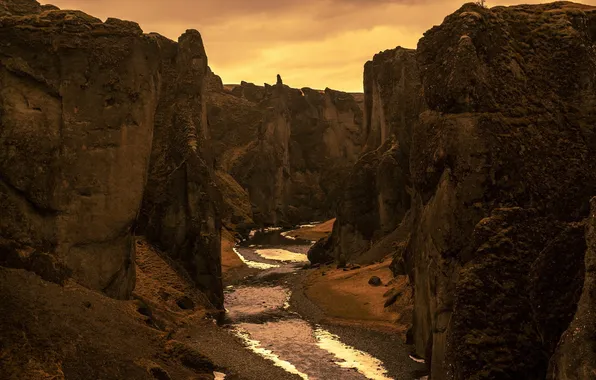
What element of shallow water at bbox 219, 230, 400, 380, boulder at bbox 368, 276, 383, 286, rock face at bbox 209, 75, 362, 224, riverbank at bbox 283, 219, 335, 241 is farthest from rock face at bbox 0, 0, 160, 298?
rock face at bbox 209, 75, 362, 224

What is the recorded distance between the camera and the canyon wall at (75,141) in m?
29.7

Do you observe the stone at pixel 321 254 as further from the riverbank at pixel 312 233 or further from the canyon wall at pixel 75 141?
the canyon wall at pixel 75 141

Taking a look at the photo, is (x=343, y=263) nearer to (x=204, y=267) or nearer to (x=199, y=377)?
(x=204, y=267)

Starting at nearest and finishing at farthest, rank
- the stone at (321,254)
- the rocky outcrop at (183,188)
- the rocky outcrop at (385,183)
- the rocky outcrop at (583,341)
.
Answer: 1. the rocky outcrop at (583,341)
2. the rocky outcrop at (183,188)
3. the rocky outcrop at (385,183)
4. the stone at (321,254)

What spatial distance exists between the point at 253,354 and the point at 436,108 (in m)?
17.1

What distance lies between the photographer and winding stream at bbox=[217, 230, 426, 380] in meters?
32.7

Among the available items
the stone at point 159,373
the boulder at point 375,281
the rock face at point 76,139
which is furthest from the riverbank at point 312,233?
the stone at point 159,373

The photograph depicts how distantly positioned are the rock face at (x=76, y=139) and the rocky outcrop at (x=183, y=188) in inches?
418

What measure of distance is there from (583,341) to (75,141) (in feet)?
92.3

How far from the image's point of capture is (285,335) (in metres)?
40.4

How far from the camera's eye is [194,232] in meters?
47.9

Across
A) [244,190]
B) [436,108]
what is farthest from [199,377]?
[244,190]

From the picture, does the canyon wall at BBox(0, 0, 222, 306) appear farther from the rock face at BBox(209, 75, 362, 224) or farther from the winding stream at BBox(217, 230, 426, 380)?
the rock face at BBox(209, 75, 362, 224)

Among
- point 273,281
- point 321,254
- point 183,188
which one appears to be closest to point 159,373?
point 183,188
